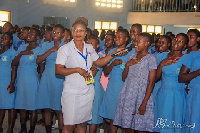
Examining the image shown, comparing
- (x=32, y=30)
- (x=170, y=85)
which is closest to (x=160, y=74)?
(x=170, y=85)

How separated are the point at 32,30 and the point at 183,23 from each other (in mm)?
13245

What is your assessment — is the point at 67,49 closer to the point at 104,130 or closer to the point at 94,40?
the point at 94,40

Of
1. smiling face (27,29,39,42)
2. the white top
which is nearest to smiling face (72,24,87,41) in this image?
the white top

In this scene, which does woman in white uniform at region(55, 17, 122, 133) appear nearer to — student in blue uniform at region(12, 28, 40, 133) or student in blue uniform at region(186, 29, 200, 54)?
student in blue uniform at region(12, 28, 40, 133)

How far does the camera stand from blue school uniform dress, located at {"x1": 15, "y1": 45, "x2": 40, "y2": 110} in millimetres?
5453

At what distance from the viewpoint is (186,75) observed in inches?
169

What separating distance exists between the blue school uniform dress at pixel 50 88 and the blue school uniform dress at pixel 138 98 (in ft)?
5.11

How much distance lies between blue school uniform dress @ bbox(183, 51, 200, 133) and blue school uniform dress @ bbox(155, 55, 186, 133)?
12cm

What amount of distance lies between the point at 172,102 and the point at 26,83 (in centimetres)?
251

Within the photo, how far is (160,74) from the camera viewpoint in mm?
4723

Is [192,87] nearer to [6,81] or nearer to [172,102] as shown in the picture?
[172,102]

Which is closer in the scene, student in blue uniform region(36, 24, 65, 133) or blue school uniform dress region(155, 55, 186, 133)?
blue school uniform dress region(155, 55, 186, 133)

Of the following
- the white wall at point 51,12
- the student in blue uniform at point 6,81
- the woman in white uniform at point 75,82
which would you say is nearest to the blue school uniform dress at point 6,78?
the student in blue uniform at point 6,81

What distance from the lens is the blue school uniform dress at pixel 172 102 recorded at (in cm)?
447
